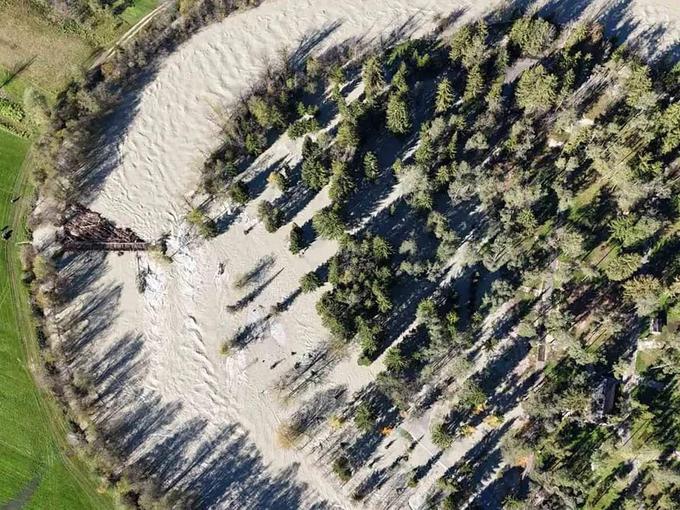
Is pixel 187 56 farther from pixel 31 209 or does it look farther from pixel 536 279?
pixel 536 279

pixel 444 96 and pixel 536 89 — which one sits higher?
pixel 444 96

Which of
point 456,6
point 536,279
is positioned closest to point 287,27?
point 456,6

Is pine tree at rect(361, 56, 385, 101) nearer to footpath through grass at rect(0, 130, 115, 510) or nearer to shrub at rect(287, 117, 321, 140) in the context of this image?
shrub at rect(287, 117, 321, 140)

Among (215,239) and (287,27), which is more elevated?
(287,27)

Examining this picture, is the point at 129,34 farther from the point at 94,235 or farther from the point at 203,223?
the point at 203,223

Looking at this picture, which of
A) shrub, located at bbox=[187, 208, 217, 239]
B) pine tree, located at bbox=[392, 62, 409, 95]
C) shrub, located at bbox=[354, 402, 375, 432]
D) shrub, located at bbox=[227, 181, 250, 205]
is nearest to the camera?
shrub, located at bbox=[354, 402, 375, 432]

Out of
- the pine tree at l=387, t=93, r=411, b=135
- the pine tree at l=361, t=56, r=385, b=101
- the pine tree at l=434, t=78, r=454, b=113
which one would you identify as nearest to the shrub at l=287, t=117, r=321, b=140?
the pine tree at l=361, t=56, r=385, b=101

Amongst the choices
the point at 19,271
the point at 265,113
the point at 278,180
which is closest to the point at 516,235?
the point at 278,180
